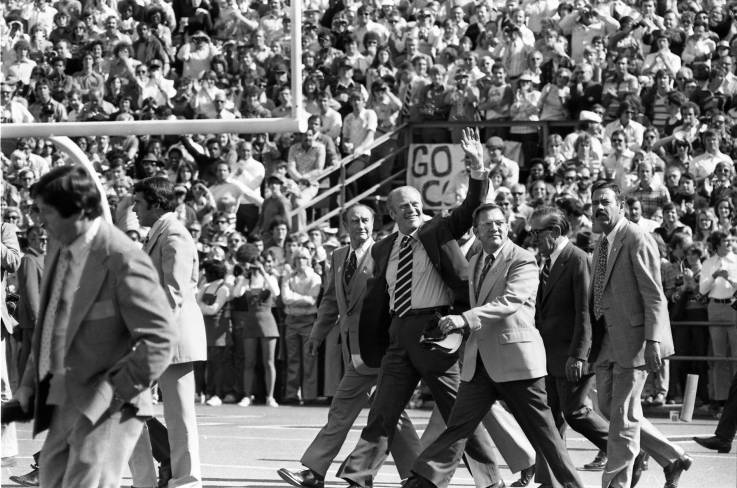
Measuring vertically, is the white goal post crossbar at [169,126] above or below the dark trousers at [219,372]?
above

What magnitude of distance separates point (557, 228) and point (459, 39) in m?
13.3

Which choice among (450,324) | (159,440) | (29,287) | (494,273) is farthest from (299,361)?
(450,324)

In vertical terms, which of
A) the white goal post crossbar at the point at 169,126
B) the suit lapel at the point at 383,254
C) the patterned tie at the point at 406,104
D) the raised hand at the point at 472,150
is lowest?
the suit lapel at the point at 383,254

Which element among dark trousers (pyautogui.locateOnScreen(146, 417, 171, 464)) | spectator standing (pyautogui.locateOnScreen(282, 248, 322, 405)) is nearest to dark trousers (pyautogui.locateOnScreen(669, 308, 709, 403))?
spectator standing (pyautogui.locateOnScreen(282, 248, 322, 405))

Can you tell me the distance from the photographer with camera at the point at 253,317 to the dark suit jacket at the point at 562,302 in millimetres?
7907

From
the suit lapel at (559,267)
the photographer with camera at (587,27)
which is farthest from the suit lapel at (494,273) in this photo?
the photographer with camera at (587,27)

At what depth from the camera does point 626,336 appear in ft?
31.5

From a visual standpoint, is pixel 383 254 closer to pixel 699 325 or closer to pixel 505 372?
pixel 505 372

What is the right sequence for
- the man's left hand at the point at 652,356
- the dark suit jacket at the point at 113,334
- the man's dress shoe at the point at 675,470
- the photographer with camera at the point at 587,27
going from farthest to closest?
the photographer with camera at the point at 587,27, the man's dress shoe at the point at 675,470, the man's left hand at the point at 652,356, the dark suit jacket at the point at 113,334

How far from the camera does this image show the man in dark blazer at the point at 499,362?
896 centimetres

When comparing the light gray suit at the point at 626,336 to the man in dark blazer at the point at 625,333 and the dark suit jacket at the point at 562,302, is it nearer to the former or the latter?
the man in dark blazer at the point at 625,333

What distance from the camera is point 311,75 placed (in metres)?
22.6

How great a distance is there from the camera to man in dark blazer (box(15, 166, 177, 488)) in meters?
6.22

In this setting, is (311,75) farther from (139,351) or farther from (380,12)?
(139,351)
